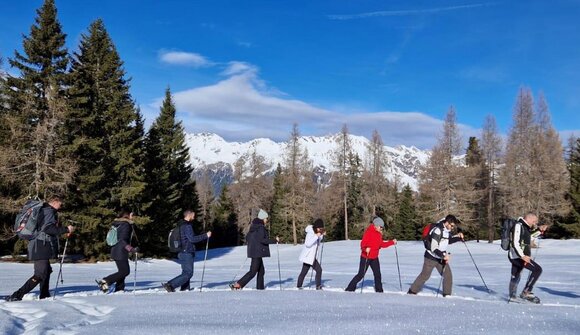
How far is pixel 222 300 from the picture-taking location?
374 inches

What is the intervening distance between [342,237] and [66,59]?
42.1 metres

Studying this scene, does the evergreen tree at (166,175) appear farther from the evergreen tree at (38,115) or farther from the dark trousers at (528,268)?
the dark trousers at (528,268)

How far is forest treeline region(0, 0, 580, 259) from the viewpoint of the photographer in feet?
83.1

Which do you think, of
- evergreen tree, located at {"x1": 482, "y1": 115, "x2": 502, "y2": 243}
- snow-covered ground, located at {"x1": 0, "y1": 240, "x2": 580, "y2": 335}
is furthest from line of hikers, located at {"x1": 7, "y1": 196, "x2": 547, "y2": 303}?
evergreen tree, located at {"x1": 482, "y1": 115, "x2": 502, "y2": 243}

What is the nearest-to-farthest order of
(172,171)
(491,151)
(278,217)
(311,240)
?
(311,240)
(172,171)
(491,151)
(278,217)

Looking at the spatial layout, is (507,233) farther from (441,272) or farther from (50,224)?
(50,224)

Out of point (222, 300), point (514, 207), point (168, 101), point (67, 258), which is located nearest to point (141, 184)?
point (67, 258)

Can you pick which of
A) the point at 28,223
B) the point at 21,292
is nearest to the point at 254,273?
the point at 21,292

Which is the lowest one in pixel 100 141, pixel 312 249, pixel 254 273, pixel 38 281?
pixel 254 273

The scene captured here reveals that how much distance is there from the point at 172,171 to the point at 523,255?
3506cm

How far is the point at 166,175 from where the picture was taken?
3606 cm

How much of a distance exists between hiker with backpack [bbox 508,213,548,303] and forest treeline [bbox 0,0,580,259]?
20622 millimetres

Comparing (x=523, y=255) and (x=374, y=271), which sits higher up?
(x=523, y=255)

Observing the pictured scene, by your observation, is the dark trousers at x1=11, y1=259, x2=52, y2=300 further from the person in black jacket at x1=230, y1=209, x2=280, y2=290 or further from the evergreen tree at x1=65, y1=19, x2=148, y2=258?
the evergreen tree at x1=65, y1=19, x2=148, y2=258
